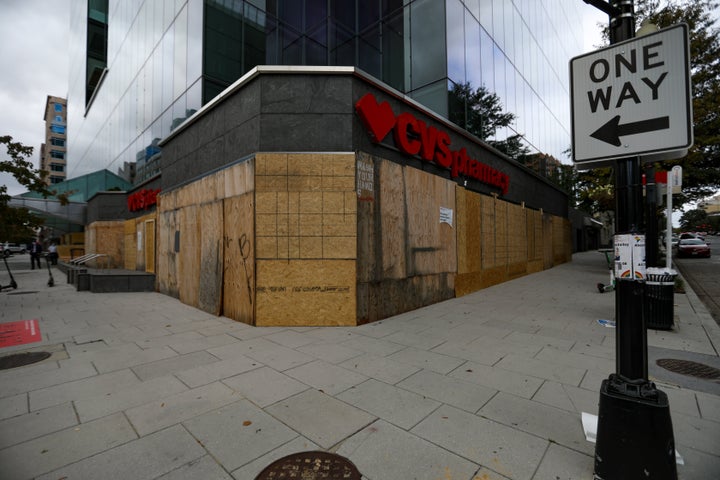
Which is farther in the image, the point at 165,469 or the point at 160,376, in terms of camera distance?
the point at 160,376

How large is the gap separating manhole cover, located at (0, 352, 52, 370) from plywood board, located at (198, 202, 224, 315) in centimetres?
320

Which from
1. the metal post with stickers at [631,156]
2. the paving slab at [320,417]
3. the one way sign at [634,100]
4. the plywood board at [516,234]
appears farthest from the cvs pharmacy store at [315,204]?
the plywood board at [516,234]

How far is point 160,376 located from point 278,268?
3019 mm

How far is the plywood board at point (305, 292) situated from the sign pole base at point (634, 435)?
194 inches

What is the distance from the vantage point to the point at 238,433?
2945mm

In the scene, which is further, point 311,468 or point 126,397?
point 126,397

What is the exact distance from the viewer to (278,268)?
691cm

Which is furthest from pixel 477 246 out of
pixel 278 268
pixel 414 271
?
pixel 278 268

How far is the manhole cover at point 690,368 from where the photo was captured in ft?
13.6

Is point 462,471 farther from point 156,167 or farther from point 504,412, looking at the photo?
point 156,167

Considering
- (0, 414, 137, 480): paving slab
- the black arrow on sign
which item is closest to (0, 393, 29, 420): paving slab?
Answer: (0, 414, 137, 480): paving slab

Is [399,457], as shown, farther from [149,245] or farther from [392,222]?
[149,245]

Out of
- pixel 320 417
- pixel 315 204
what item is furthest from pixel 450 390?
pixel 315 204

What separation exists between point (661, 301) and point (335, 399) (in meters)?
6.54
